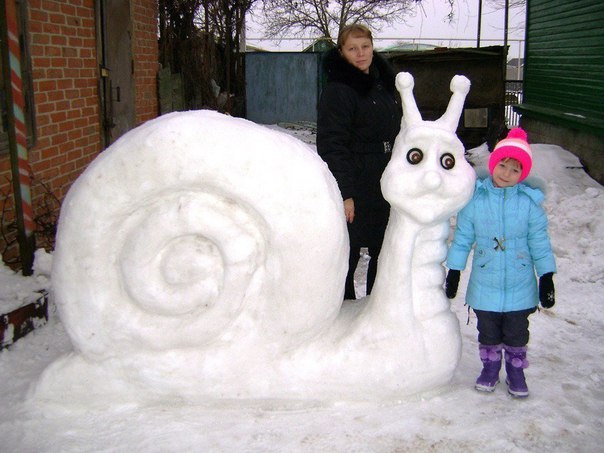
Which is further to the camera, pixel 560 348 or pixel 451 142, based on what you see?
pixel 560 348

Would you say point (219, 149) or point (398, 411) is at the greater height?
point (219, 149)

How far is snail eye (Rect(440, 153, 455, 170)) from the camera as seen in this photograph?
102 inches

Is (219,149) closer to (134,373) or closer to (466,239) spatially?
(134,373)

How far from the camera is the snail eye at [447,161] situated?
2590mm

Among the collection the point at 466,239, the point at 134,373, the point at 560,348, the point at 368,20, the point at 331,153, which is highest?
the point at 368,20

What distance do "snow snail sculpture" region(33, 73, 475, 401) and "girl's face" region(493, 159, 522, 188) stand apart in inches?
7.4

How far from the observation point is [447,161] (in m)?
2.59

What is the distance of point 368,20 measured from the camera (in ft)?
70.4

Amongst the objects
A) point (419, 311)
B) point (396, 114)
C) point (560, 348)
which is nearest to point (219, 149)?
point (419, 311)

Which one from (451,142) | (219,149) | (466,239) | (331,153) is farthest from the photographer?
(331,153)

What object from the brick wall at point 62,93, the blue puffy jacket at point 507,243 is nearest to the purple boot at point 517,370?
the blue puffy jacket at point 507,243

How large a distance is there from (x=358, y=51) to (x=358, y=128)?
38 centimetres

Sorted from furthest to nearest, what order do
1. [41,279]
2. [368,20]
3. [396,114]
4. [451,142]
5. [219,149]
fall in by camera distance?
[368,20] → [41,279] → [396,114] → [451,142] → [219,149]

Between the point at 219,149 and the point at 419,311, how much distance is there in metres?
1.10
